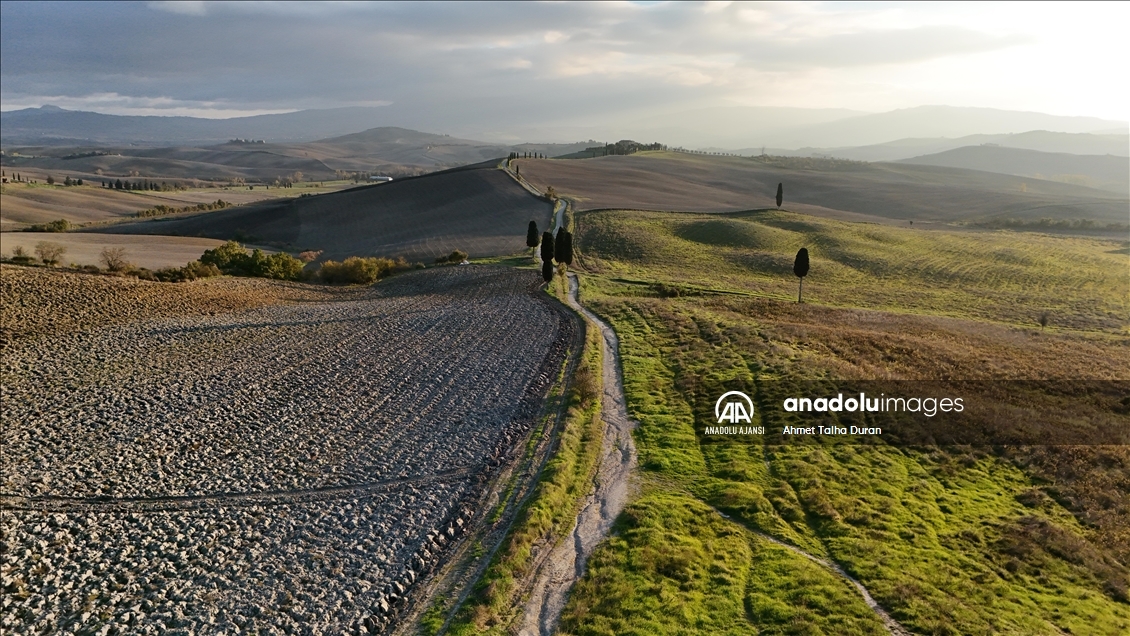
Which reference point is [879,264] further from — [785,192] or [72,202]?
[72,202]

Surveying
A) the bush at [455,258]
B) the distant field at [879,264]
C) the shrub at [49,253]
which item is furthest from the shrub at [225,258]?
the distant field at [879,264]

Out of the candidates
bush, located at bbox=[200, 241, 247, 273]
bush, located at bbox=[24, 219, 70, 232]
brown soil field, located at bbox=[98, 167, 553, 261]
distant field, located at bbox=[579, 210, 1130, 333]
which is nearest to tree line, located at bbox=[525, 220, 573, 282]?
distant field, located at bbox=[579, 210, 1130, 333]

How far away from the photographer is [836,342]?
31.0 meters

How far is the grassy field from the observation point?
12.9 metres

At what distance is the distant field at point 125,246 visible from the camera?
54.3 meters

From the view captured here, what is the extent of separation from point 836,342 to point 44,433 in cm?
3208

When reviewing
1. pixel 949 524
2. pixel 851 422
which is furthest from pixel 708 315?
pixel 949 524

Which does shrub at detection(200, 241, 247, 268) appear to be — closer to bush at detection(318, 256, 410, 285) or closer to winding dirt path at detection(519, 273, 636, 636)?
bush at detection(318, 256, 410, 285)

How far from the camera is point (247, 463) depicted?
1875cm

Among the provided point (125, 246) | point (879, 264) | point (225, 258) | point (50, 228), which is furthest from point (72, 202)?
point (879, 264)

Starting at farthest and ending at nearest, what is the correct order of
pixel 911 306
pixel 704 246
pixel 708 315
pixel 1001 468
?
pixel 704 246 < pixel 911 306 < pixel 708 315 < pixel 1001 468

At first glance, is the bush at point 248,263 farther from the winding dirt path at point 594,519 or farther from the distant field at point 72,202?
the distant field at point 72,202

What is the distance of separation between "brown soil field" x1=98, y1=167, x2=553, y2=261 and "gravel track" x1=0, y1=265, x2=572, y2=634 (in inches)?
1220

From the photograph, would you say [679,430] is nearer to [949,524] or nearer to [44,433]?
[949,524]
